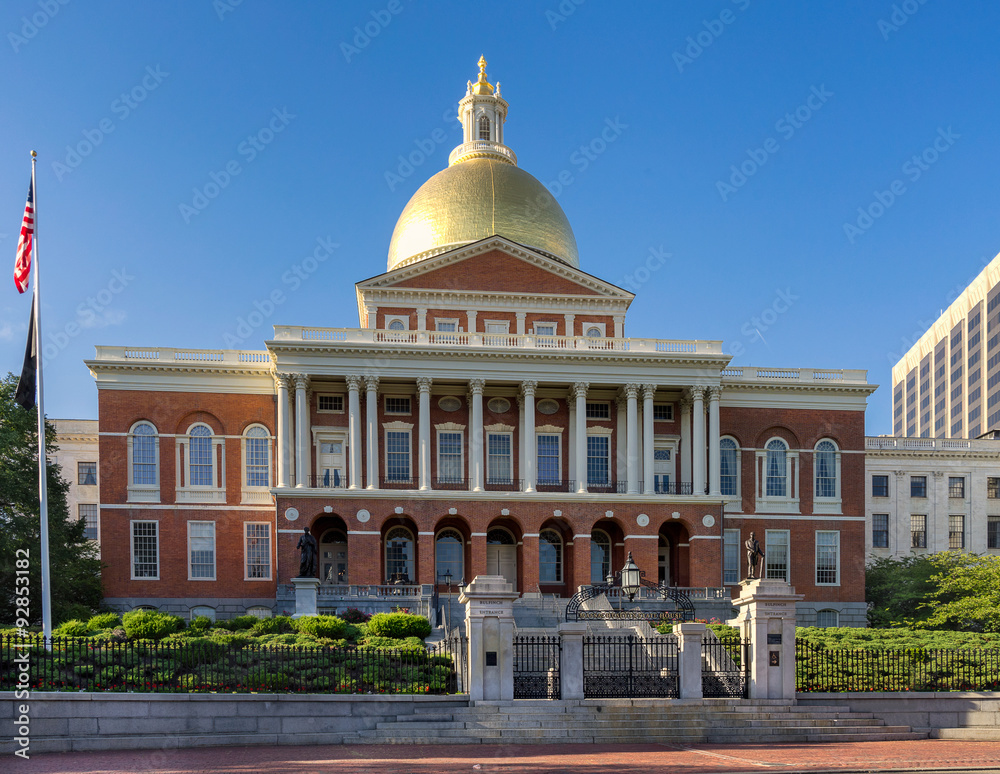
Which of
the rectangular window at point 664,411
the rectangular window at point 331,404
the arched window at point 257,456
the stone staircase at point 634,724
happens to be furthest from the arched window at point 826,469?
the stone staircase at point 634,724

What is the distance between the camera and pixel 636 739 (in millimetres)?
23781

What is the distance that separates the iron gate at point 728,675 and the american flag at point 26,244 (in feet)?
72.3

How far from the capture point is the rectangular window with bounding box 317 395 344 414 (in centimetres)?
5247

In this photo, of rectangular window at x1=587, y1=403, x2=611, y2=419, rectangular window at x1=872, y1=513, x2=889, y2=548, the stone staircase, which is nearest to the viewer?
the stone staircase

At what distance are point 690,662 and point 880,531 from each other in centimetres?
4573

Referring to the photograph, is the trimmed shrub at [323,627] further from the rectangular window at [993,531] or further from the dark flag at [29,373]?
the rectangular window at [993,531]

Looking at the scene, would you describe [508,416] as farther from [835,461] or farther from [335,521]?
[835,461]

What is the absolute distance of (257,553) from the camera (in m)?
51.8

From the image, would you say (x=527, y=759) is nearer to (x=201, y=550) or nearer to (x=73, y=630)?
(x=73, y=630)

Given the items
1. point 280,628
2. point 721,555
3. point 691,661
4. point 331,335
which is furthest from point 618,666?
point 331,335

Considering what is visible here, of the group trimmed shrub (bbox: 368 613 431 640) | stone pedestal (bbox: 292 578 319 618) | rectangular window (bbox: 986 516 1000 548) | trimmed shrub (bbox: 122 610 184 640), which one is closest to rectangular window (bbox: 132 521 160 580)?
stone pedestal (bbox: 292 578 319 618)

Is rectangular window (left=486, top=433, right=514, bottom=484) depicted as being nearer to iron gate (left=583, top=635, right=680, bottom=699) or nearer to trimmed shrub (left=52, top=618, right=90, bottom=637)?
trimmed shrub (left=52, top=618, right=90, bottom=637)

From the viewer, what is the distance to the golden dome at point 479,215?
58.6 m

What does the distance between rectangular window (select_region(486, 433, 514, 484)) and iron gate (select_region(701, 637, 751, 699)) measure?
24.9 m
